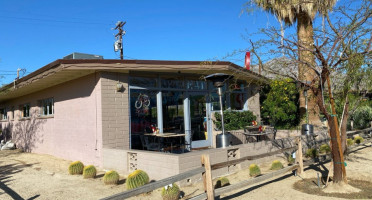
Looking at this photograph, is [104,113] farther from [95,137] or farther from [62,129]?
[62,129]

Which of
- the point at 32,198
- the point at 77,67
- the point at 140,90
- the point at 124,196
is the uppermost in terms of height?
the point at 77,67

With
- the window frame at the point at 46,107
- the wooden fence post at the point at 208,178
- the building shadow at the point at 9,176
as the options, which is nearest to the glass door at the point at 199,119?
the wooden fence post at the point at 208,178

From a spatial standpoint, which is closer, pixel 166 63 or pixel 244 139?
pixel 166 63

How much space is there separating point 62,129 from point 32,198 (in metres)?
5.09

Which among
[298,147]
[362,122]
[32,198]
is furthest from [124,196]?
[362,122]

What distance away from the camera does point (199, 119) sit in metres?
10.4

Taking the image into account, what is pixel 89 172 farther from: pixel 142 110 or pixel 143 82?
pixel 143 82

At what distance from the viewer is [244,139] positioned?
11.1m

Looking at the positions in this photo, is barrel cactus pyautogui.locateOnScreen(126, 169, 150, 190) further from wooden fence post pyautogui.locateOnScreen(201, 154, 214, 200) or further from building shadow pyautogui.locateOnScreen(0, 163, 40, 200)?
building shadow pyautogui.locateOnScreen(0, 163, 40, 200)

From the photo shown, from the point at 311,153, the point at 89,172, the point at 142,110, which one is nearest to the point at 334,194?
the point at 311,153

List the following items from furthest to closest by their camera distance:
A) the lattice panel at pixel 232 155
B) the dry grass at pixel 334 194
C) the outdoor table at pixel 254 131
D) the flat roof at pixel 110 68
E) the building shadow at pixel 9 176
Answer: the outdoor table at pixel 254 131
the flat roof at pixel 110 68
the lattice panel at pixel 232 155
the building shadow at pixel 9 176
the dry grass at pixel 334 194

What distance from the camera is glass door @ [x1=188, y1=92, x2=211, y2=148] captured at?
10.2 m

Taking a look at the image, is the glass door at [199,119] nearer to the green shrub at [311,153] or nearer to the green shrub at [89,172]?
the green shrub at [311,153]

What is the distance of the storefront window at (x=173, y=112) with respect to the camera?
9.62 meters
